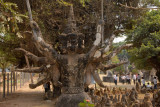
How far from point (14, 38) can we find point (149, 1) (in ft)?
33.0

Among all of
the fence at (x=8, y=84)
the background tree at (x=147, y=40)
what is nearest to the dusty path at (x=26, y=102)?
the fence at (x=8, y=84)

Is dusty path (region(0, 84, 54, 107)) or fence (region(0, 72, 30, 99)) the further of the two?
fence (region(0, 72, 30, 99))

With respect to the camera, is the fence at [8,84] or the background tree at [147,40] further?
the background tree at [147,40]

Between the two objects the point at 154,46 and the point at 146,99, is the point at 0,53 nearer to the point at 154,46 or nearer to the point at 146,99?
the point at 146,99

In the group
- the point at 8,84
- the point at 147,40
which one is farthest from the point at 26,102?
the point at 147,40

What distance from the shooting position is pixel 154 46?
610 inches

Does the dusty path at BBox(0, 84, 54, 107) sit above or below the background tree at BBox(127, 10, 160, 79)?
below

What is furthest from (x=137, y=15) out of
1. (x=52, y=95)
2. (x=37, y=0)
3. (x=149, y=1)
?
(x=52, y=95)

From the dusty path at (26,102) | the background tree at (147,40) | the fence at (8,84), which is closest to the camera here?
the dusty path at (26,102)

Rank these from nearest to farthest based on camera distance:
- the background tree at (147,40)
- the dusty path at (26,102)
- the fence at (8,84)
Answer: the dusty path at (26,102)
the fence at (8,84)
the background tree at (147,40)

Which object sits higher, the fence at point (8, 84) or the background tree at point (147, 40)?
the background tree at point (147, 40)

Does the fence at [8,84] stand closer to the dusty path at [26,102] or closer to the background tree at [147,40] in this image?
the dusty path at [26,102]

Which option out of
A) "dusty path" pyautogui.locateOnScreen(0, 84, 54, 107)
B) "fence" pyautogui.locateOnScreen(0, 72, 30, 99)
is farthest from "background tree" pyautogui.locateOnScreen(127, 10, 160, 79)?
"fence" pyautogui.locateOnScreen(0, 72, 30, 99)

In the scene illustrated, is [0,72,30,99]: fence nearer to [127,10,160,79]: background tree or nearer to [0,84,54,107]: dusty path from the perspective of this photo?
[0,84,54,107]: dusty path
